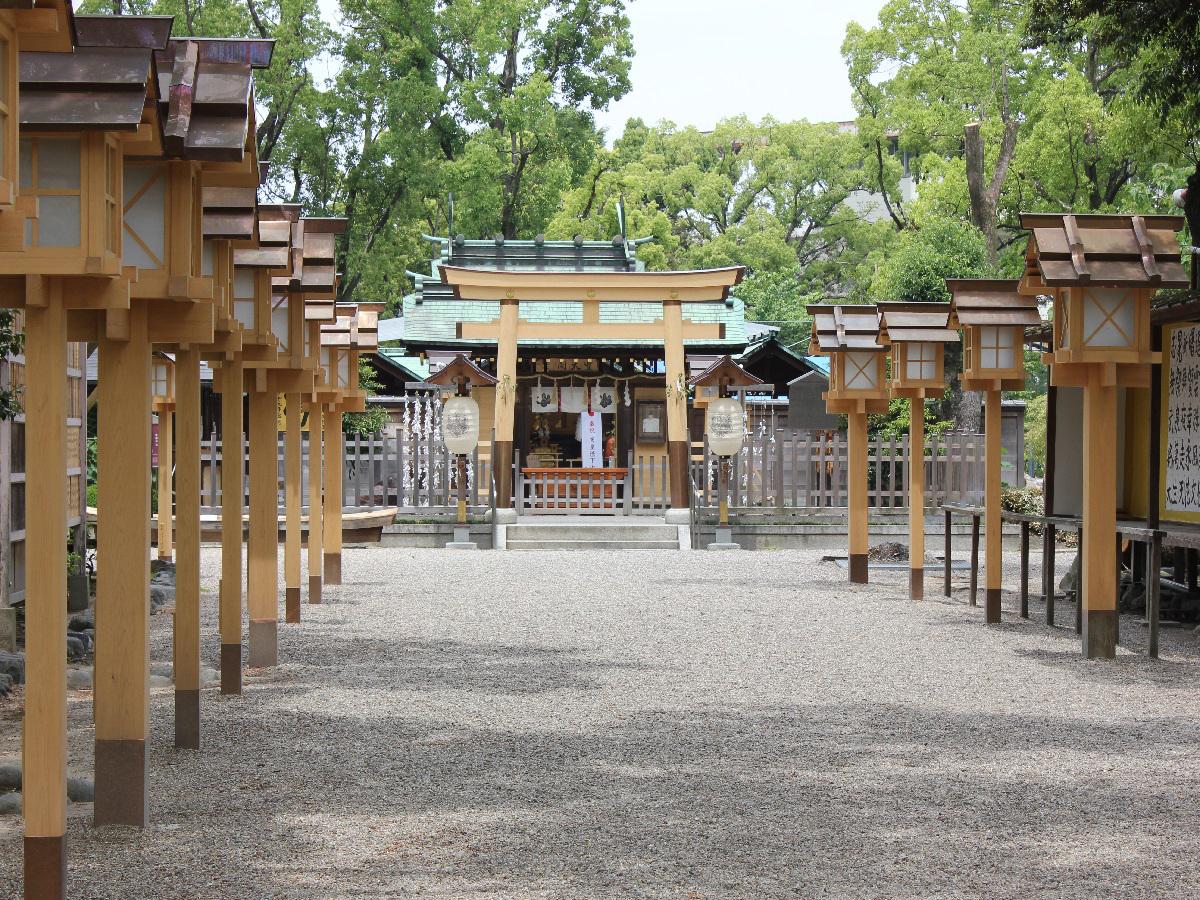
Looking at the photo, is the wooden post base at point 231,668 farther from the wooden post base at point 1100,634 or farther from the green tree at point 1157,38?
the green tree at point 1157,38

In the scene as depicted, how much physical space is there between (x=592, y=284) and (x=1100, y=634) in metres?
16.1

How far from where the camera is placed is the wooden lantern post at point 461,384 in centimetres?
2316

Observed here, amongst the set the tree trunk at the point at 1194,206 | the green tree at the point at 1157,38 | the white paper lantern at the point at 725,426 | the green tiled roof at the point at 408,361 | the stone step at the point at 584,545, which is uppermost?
the green tree at the point at 1157,38

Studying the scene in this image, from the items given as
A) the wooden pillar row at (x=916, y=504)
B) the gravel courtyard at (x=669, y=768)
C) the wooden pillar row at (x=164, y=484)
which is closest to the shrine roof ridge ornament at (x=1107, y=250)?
the gravel courtyard at (x=669, y=768)

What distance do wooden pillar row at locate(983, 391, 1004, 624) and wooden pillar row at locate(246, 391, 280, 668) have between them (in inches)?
239

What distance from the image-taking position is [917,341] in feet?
48.9

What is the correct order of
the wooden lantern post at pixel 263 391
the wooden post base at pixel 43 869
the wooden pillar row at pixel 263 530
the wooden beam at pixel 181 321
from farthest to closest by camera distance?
the wooden pillar row at pixel 263 530 < the wooden lantern post at pixel 263 391 < the wooden beam at pixel 181 321 < the wooden post base at pixel 43 869

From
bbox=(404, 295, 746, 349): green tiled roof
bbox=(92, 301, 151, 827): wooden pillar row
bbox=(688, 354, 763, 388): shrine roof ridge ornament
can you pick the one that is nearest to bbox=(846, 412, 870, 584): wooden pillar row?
bbox=(688, 354, 763, 388): shrine roof ridge ornament

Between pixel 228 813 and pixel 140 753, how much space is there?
0.50 meters

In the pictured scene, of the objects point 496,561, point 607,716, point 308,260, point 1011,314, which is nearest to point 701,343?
point 496,561

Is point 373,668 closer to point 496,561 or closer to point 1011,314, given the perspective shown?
point 1011,314

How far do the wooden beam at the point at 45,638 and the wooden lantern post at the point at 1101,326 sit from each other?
7462mm

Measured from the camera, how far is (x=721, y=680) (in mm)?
9906

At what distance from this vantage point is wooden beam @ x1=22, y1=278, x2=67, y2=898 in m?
4.69
